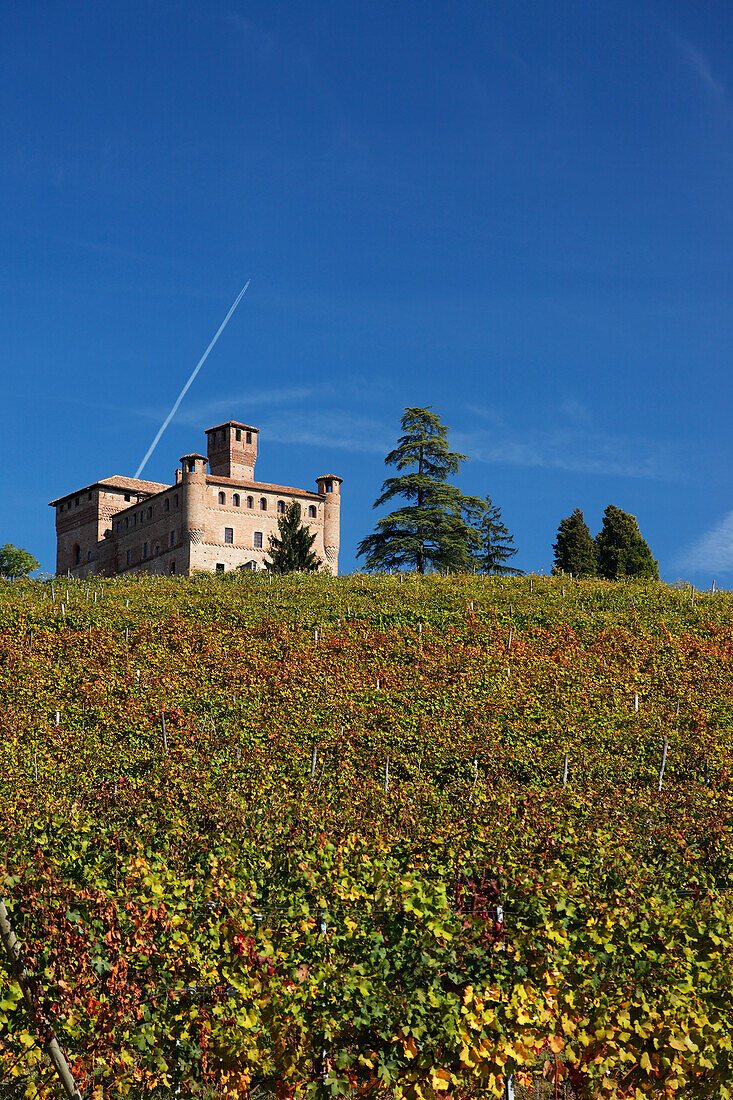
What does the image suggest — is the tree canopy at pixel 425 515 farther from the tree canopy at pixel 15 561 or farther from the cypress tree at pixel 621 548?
the tree canopy at pixel 15 561

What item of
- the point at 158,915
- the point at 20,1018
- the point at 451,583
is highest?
the point at 451,583

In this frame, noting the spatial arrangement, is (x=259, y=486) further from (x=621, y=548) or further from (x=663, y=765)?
(x=663, y=765)

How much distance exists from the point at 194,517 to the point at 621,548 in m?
26.6

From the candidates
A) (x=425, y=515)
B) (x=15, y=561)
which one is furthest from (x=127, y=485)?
(x=425, y=515)

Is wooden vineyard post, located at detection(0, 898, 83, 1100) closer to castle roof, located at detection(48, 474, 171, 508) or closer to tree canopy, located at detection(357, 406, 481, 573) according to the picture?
tree canopy, located at detection(357, 406, 481, 573)

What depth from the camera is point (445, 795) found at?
44.0 ft

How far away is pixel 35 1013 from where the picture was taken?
6.44m

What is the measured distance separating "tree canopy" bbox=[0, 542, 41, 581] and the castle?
6.92 feet

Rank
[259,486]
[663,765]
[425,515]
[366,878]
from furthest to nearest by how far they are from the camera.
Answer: [259,486]
[425,515]
[663,765]
[366,878]

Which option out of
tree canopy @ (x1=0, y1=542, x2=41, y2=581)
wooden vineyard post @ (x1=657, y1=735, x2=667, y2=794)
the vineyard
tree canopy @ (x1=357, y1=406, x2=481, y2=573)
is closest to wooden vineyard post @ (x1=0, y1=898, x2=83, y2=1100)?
the vineyard

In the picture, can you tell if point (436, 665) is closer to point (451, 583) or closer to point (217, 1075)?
point (451, 583)

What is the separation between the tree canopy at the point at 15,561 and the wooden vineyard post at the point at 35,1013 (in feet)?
221

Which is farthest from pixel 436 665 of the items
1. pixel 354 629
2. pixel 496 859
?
pixel 496 859

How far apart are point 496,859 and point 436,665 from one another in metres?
11.2
